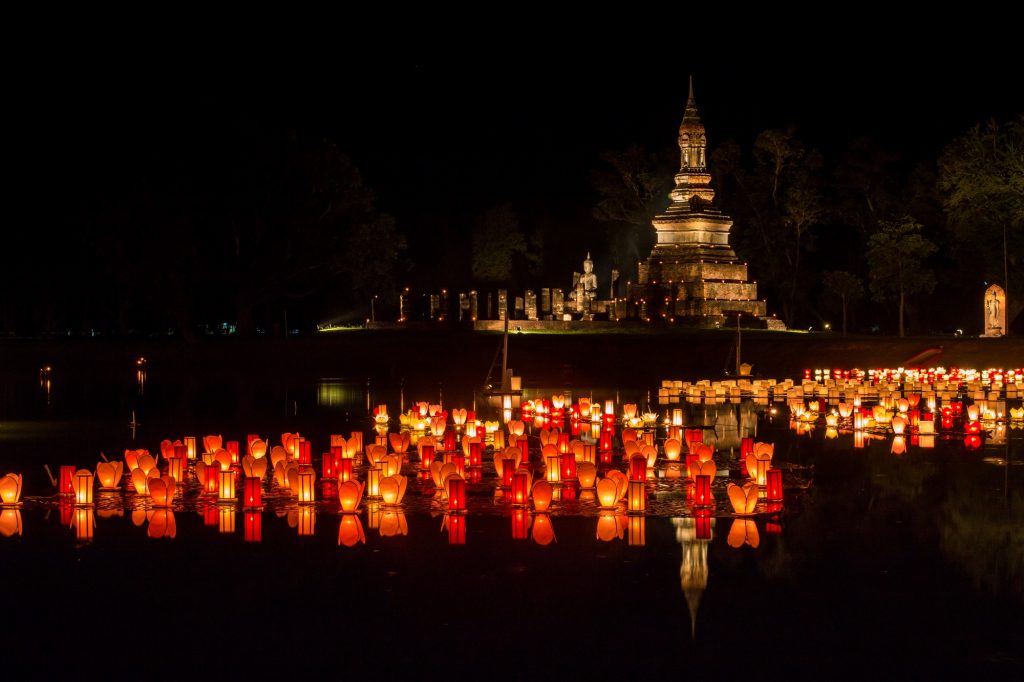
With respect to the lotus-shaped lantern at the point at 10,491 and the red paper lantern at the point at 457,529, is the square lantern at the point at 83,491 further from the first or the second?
the red paper lantern at the point at 457,529

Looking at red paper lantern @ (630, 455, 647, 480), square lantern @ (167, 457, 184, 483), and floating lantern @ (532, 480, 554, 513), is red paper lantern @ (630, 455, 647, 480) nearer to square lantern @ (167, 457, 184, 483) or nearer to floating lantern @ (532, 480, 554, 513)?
floating lantern @ (532, 480, 554, 513)

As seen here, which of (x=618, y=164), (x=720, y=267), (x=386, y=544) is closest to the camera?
(x=386, y=544)

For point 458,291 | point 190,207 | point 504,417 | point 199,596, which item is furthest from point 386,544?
point 458,291

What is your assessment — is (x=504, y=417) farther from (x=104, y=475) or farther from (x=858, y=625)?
(x=858, y=625)

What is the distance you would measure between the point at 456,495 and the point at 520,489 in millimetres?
793

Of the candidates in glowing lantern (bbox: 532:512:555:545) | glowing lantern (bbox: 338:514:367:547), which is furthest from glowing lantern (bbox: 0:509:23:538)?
glowing lantern (bbox: 532:512:555:545)

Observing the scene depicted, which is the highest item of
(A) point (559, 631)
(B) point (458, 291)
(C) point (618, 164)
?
(C) point (618, 164)

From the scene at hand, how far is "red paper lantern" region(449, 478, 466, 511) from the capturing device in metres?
15.5

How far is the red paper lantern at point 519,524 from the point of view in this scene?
14.1 m

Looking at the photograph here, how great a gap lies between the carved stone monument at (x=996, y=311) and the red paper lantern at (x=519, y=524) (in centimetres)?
4509

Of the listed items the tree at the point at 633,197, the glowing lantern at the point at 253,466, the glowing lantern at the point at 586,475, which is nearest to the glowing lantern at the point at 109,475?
the glowing lantern at the point at 253,466

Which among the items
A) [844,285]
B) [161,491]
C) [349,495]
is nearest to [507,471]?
[349,495]

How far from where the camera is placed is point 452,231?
88812 millimetres

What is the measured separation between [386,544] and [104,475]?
16.1 feet
